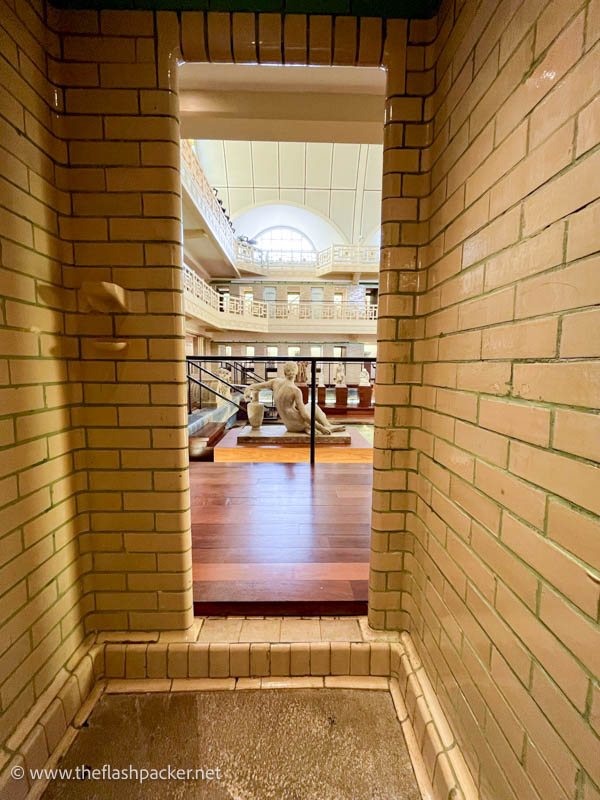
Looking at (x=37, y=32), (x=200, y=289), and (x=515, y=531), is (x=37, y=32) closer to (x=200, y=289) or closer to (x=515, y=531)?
(x=515, y=531)

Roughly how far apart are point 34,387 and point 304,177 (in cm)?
1238

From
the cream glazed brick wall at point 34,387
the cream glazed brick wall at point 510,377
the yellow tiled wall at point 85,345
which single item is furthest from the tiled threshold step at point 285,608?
the cream glazed brick wall at point 34,387

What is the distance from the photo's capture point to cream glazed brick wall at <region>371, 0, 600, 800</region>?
1.53ft

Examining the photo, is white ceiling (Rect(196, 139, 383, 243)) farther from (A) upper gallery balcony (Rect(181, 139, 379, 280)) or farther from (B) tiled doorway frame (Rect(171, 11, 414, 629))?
(B) tiled doorway frame (Rect(171, 11, 414, 629))

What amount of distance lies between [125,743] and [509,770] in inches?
37.1

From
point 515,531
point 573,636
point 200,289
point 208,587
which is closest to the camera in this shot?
point 573,636

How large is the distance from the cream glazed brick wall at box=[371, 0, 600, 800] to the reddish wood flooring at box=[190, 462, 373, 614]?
41 centimetres

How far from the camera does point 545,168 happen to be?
536mm

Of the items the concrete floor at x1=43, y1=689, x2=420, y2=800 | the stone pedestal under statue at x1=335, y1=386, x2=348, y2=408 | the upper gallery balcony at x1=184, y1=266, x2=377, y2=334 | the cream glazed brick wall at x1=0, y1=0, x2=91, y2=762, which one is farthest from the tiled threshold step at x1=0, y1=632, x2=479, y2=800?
the upper gallery balcony at x1=184, y1=266, x2=377, y2=334

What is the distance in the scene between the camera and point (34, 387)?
2.86 ft

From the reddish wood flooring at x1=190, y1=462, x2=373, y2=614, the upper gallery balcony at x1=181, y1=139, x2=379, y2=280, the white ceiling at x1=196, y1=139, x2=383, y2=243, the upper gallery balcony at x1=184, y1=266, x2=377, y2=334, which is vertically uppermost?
the white ceiling at x1=196, y1=139, x2=383, y2=243

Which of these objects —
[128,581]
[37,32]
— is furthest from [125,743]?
[37,32]

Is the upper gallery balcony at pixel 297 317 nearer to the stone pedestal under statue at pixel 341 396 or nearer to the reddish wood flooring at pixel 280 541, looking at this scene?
the stone pedestal under statue at pixel 341 396

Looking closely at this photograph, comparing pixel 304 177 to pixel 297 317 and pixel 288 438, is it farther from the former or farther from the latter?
pixel 288 438
